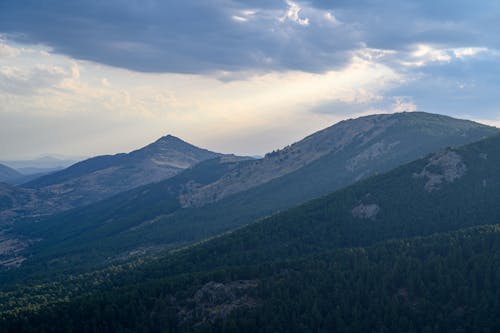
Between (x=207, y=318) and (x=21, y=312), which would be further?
(x=21, y=312)

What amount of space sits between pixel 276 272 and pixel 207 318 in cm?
3545

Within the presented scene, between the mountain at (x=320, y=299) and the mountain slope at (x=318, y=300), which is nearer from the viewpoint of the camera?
the mountain slope at (x=318, y=300)

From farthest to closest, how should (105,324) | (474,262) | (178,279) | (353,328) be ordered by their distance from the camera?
(178,279), (474,262), (105,324), (353,328)

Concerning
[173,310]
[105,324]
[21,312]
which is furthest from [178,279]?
[21,312]

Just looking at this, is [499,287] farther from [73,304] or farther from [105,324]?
[73,304]

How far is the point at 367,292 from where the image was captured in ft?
476

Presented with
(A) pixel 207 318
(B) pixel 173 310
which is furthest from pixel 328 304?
(B) pixel 173 310

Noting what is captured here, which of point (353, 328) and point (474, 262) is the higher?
point (474, 262)

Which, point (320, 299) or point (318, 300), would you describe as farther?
point (320, 299)

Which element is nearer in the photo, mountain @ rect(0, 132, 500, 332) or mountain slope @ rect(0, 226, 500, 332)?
mountain slope @ rect(0, 226, 500, 332)

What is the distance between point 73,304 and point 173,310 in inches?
1347

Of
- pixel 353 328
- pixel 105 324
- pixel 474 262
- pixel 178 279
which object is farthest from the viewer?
pixel 178 279

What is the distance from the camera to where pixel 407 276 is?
491 ft

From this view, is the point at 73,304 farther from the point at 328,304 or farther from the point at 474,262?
the point at 474,262
